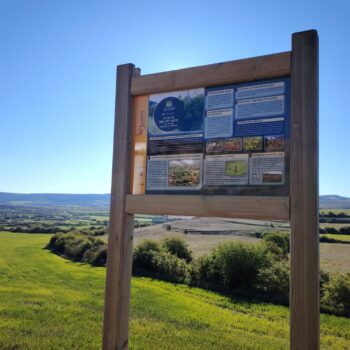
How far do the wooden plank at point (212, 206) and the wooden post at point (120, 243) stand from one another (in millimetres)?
124

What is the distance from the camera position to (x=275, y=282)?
30.6ft

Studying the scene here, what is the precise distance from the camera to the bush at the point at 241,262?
32.6ft

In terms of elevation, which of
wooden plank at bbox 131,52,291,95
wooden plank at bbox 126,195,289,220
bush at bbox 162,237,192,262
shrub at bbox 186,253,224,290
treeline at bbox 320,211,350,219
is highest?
wooden plank at bbox 131,52,291,95

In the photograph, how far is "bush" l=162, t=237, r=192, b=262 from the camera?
12.5m

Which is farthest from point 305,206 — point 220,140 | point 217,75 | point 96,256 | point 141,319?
point 96,256

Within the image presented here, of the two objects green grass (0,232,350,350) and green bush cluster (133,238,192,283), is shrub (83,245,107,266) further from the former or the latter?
green grass (0,232,350,350)

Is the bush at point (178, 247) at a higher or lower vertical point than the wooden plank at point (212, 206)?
lower

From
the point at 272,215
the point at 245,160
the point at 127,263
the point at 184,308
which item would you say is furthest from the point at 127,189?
the point at 184,308

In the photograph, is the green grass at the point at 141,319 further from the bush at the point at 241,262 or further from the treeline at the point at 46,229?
A: the treeline at the point at 46,229

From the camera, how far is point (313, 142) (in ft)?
6.88

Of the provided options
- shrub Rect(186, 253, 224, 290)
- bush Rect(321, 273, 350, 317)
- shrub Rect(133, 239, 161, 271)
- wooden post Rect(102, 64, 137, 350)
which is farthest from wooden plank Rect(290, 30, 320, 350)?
shrub Rect(133, 239, 161, 271)

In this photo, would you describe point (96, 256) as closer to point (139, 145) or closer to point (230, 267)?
point (230, 267)

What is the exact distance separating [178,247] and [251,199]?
427 inches

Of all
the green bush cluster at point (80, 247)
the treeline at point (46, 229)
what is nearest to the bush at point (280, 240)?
the green bush cluster at point (80, 247)
